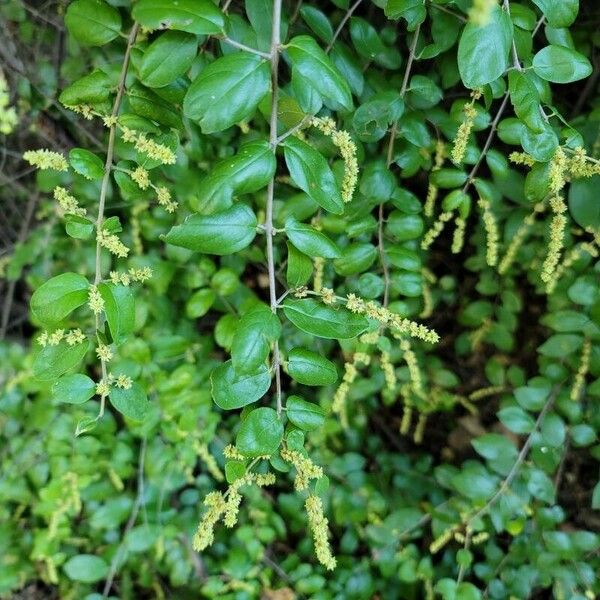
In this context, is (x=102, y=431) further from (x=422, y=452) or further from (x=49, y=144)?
(x=422, y=452)

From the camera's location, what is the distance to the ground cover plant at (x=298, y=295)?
2.93 feet

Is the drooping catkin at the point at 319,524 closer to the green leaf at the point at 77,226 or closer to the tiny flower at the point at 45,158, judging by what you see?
the green leaf at the point at 77,226

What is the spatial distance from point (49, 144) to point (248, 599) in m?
1.29

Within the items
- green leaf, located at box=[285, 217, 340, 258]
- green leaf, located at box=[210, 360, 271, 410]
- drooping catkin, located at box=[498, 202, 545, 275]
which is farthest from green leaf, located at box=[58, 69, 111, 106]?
drooping catkin, located at box=[498, 202, 545, 275]

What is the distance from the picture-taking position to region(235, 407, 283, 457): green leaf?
85 centimetres

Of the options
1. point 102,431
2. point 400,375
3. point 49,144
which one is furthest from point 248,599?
point 49,144

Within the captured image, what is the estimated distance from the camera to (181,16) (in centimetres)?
79

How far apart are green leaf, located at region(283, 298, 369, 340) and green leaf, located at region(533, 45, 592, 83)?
0.47 m

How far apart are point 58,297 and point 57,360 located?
98 mm

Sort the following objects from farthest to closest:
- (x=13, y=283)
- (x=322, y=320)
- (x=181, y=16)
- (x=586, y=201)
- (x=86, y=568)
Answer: (x=13, y=283) → (x=86, y=568) → (x=586, y=201) → (x=322, y=320) → (x=181, y=16)

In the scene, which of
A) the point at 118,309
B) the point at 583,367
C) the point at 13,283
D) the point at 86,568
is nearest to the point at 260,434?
the point at 118,309

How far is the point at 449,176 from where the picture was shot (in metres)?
1.16

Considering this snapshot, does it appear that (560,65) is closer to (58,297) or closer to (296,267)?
(296,267)

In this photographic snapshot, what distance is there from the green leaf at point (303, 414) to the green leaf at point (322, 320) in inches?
4.2
